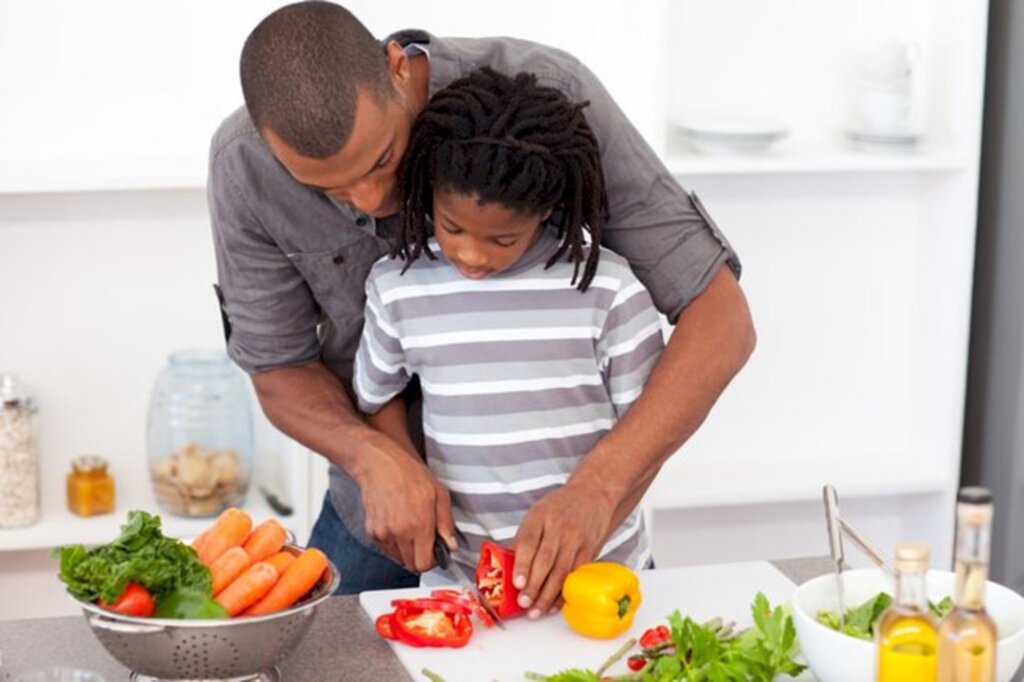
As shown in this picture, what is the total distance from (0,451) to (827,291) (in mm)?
1521

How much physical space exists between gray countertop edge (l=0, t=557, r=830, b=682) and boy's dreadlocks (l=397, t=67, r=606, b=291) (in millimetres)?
424

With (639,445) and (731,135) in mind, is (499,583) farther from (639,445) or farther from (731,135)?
(731,135)

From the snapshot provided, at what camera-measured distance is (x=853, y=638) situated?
4.71 ft

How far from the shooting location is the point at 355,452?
194 cm

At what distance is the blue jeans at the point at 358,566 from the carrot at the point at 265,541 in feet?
1.51

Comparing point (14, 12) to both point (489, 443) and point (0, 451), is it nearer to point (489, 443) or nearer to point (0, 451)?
point (0, 451)

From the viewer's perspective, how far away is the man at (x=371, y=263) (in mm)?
1743

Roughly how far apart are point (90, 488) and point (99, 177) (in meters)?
0.55

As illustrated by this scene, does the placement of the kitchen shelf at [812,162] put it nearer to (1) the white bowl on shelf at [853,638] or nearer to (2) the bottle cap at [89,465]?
(2) the bottle cap at [89,465]

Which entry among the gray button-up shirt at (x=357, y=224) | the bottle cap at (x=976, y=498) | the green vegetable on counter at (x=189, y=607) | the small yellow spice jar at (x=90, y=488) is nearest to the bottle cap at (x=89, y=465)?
the small yellow spice jar at (x=90, y=488)

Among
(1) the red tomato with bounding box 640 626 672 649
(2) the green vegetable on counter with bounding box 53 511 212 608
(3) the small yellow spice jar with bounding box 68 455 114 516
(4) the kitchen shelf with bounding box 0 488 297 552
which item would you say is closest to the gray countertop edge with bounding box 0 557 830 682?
(2) the green vegetable on counter with bounding box 53 511 212 608

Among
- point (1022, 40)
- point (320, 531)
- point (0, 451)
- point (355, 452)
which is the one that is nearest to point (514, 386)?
point (355, 452)

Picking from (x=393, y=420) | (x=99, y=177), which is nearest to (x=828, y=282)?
(x=99, y=177)

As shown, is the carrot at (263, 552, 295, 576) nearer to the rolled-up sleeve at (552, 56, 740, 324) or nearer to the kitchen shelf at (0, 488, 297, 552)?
the rolled-up sleeve at (552, 56, 740, 324)
